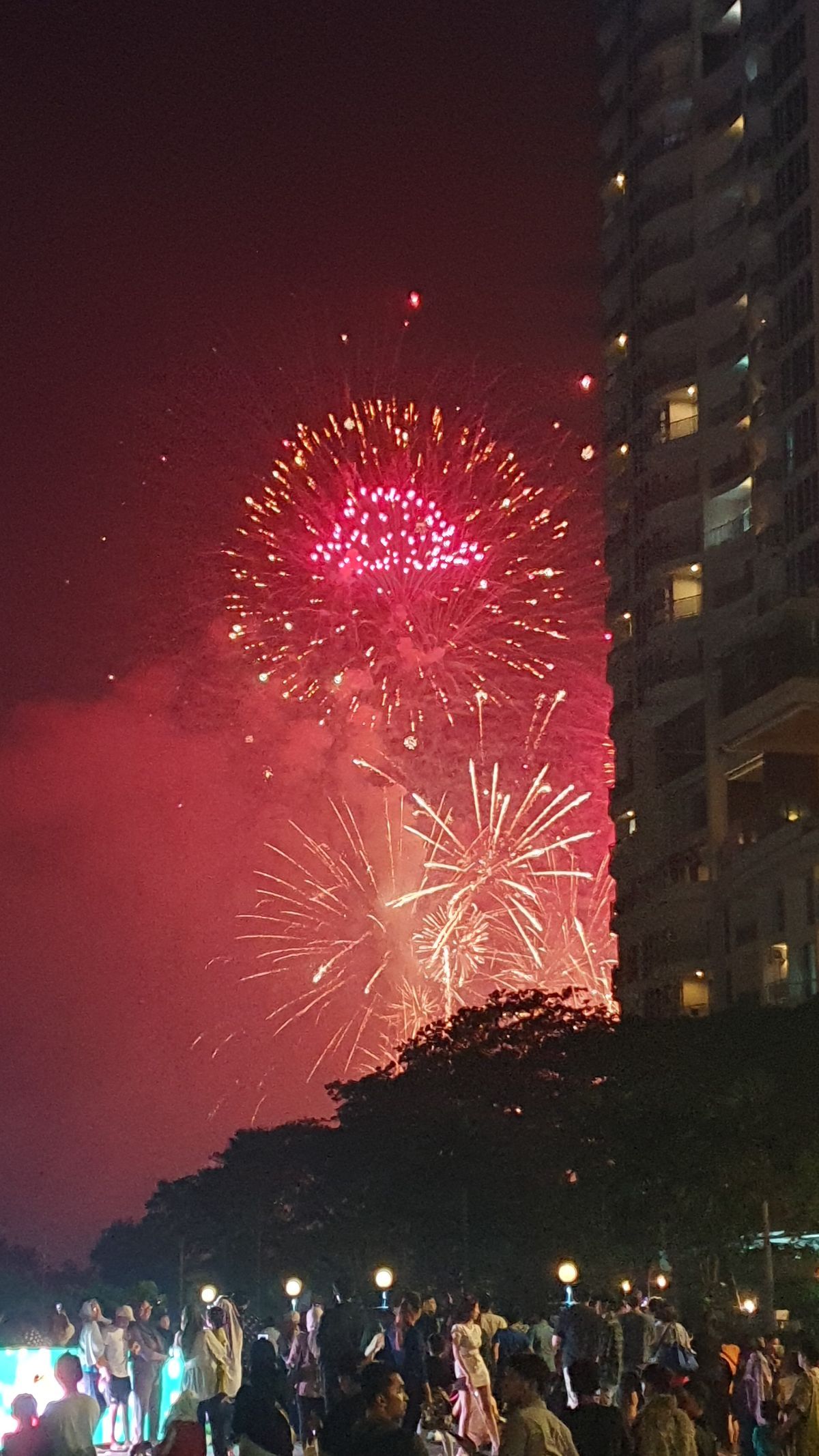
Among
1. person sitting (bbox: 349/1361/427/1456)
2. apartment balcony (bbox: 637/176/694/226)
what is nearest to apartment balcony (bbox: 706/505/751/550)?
apartment balcony (bbox: 637/176/694/226)

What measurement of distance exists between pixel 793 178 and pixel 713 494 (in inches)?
430

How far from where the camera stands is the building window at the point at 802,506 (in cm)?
6644

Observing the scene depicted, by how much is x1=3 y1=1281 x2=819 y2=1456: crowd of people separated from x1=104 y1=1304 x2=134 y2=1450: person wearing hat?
2 centimetres

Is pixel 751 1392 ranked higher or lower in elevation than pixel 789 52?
lower

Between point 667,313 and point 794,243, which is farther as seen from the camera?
point 667,313

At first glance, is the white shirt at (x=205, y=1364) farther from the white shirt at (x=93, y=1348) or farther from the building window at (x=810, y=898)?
the building window at (x=810, y=898)

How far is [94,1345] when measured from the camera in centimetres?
2484

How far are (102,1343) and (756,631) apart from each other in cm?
4658

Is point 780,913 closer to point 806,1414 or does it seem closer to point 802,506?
point 802,506

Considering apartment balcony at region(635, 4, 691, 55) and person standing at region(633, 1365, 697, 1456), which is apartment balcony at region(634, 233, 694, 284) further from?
person standing at region(633, 1365, 697, 1456)

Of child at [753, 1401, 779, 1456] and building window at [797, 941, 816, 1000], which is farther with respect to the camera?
building window at [797, 941, 816, 1000]

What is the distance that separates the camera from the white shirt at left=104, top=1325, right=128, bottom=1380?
24.9m

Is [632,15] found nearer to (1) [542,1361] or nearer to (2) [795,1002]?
(2) [795,1002]

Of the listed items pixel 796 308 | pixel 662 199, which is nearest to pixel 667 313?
pixel 662 199
